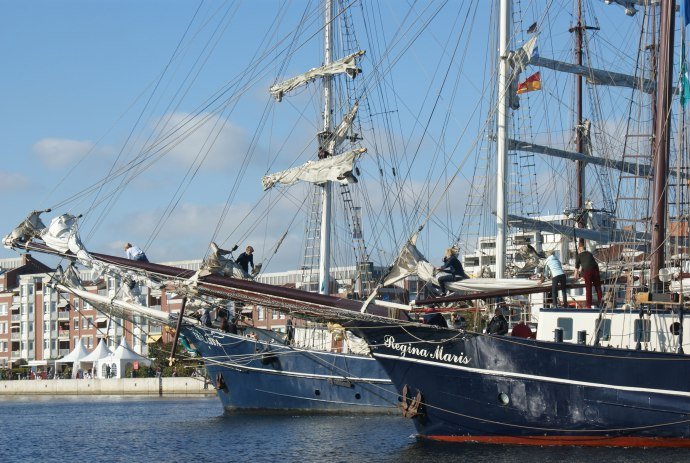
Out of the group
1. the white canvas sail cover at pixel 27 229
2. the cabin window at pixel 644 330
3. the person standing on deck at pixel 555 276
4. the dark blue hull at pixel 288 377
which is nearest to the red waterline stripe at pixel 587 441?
the cabin window at pixel 644 330

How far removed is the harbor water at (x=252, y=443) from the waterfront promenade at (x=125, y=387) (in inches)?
1269

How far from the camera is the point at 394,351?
32.4 m

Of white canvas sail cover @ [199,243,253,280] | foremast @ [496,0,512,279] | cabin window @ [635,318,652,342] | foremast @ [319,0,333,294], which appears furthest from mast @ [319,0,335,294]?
cabin window @ [635,318,652,342]

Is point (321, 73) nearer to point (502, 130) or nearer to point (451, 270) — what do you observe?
point (502, 130)

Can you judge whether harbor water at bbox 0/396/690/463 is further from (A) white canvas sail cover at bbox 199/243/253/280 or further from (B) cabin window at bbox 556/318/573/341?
(A) white canvas sail cover at bbox 199/243/253/280

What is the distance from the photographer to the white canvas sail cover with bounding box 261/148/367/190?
4791 cm

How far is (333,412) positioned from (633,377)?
1801cm

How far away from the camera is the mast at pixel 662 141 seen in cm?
3225

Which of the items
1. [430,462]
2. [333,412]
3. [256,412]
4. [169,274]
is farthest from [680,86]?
[256,412]

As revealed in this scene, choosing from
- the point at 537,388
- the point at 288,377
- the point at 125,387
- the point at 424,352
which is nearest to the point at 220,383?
the point at 288,377

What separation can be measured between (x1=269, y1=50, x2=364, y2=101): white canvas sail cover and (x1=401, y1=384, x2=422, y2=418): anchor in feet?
75.6

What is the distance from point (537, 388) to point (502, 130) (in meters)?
13.6

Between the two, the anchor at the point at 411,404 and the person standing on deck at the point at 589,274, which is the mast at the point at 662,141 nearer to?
the person standing on deck at the point at 589,274

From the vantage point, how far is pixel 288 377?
46.5 m
